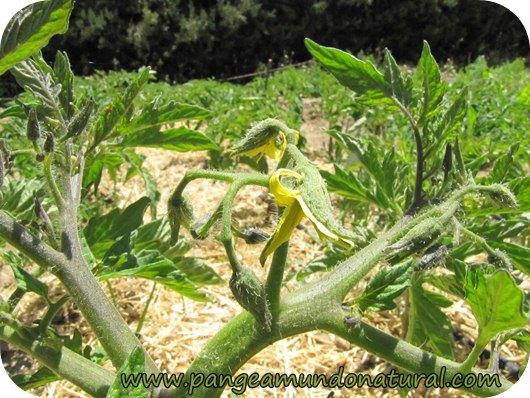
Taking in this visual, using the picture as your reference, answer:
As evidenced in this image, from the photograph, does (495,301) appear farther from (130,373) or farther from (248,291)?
(130,373)

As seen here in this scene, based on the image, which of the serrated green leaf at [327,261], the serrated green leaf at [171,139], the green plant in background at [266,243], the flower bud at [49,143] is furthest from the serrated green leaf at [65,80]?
the serrated green leaf at [327,261]

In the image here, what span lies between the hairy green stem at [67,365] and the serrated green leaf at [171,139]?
0.43m

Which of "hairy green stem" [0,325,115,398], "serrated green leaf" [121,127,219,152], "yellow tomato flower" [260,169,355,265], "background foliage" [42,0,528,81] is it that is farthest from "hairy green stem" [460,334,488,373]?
"background foliage" [42,0,528,81]

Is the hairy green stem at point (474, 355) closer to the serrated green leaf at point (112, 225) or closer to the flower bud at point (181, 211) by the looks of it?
the flower bud at point (181, 211)

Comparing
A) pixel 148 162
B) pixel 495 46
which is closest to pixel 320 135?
pixel 148 162

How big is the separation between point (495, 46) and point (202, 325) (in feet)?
42.8

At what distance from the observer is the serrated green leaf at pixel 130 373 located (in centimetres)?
77

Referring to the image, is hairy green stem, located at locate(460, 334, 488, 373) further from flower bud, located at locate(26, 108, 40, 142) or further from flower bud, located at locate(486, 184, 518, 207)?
flower bud, located at locate(26, 108, 40, 142)

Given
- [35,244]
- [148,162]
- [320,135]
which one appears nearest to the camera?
[35,244]

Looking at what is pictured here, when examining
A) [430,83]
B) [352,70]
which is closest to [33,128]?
[352,70]

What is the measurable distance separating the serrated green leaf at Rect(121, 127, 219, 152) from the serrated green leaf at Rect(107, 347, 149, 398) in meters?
0.54

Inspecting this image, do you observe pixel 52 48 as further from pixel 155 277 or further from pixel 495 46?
pixel 155 277

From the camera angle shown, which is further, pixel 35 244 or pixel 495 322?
pixel 35 244

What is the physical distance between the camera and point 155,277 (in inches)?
41.3
